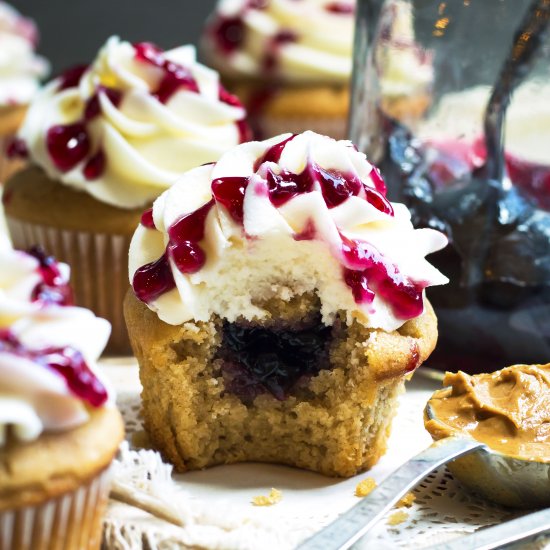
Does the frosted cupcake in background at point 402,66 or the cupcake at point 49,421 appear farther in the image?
the frosted cupcake in background at point 402,66

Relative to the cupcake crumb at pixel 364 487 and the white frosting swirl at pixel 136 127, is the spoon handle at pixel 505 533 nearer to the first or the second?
the cupcake crumb at pixel 364 487

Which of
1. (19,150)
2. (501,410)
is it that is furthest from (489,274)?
(19,150)

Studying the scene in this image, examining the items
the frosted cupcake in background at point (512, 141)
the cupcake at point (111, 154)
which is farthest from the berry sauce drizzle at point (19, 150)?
the frosted cupcake in background at point (512, 141)

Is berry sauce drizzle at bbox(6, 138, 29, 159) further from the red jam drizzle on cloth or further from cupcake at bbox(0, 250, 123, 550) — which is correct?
cupcake at bbox(0, 250, 123, 550)

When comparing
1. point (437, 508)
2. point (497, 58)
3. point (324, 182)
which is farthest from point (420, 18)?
point (437, 508)

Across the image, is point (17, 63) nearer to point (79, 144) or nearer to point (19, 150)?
point (19, 150)

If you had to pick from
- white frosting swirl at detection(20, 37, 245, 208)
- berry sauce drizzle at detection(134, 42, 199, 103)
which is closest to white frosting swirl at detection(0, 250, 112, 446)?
white frosting swirl at detection(20, 37, 245, 208)
